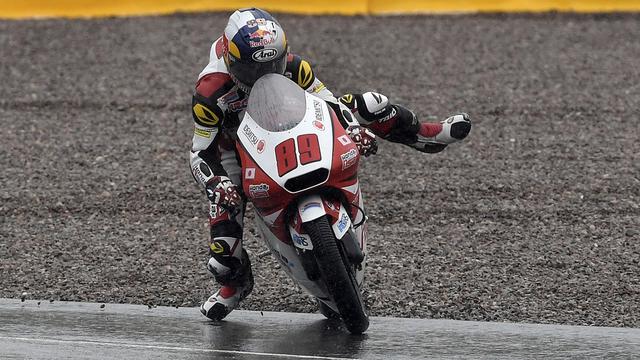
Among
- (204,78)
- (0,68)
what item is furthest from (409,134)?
(0,68)

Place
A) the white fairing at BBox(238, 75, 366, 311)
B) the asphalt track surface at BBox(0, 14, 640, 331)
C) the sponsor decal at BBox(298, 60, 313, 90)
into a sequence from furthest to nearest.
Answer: the asphalt track surface at BBox(0, 14, 640, 331), the sponsor decal at BBox(298, 60, 313, 90), the white fairing at BBox(238, 75, 366, 311)

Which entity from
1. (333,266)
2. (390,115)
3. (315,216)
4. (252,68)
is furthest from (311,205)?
(390,115)

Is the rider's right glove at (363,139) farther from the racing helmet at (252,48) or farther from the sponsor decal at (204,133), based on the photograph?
the sponsor decal at (204,133)

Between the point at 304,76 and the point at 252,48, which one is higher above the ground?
the point at 252,48

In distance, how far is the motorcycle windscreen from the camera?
5.99m

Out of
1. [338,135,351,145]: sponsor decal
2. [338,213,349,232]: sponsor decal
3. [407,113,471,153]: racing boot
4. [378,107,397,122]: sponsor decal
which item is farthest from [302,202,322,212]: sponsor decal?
[407,113,471,153]: racing boot

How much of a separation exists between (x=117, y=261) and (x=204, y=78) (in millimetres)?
2111

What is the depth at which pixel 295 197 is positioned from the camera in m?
5.84

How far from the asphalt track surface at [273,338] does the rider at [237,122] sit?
313 mm

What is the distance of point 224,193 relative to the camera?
19.8 feet

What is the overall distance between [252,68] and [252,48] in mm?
119

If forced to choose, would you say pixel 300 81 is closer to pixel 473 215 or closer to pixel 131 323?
pixel 131 323

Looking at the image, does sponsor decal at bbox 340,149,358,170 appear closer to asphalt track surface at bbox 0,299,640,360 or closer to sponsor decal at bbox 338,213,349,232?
sponsor decal at bbox 338,213,349,232

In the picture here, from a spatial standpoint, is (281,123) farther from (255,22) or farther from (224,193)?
(255,22)
